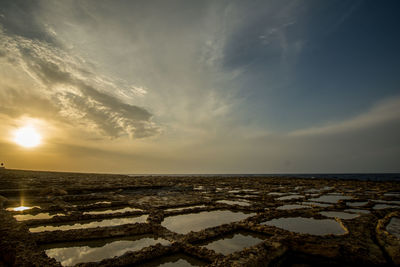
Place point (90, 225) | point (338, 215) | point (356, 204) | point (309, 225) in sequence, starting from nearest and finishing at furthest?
1. point (90, 225)
2. point (309, 225)
3. point (338, 215)
4. point (356, 204)

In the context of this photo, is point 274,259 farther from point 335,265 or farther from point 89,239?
point 89,239

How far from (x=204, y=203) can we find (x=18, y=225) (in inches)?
375

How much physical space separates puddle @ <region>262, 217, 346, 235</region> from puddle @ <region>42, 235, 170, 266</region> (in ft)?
17.0

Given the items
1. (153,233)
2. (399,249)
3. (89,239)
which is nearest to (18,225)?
(89,239)

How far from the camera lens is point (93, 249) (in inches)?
228

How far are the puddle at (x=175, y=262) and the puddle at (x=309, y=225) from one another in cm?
460

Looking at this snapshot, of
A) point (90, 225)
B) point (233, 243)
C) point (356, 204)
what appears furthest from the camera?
point (356, 204)

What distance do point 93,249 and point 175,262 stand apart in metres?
2.60

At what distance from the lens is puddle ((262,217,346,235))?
25.6 ft

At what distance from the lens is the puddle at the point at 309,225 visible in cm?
779

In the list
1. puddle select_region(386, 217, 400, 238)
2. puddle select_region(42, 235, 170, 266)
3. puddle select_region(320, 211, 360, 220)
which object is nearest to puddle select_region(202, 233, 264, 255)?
puddle select_region(42, 235, 170, 266)

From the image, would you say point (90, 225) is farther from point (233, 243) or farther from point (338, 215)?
point (338, 215)

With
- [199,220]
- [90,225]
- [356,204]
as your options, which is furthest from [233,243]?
[356,204]

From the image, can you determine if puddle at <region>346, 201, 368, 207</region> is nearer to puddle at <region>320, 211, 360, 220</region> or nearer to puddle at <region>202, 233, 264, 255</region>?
puddle at <region>320, 211, 360, 220</region>
